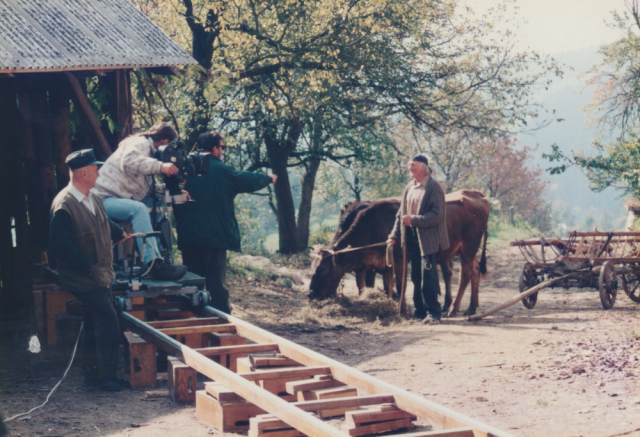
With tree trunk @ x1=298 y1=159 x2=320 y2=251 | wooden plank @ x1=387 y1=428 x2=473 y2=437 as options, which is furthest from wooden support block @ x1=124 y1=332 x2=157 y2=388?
tree trunk @ x1=298 y1=159 x2=320 y2=251

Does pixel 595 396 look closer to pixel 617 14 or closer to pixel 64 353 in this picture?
pixel 64 353

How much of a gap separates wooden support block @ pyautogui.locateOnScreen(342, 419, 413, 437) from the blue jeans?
316 cm

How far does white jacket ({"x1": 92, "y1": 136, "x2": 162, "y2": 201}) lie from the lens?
6430mm

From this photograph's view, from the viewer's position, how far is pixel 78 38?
25.0 ft

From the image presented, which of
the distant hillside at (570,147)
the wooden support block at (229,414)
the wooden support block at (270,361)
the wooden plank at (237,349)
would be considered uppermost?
the distant hillside at (570,147)

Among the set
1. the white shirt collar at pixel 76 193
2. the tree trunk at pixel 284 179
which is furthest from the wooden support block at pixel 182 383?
the tree trunk at pixel 284 179

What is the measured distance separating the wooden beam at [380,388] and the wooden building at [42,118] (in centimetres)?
372

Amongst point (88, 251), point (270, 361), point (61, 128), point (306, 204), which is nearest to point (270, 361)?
point (270, 361)

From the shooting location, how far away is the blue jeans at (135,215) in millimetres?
6375

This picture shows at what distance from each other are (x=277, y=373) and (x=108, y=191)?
119 inches

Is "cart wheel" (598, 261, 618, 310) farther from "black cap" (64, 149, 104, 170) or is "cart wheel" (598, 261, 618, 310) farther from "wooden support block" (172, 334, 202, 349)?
"black cap" (64, 149, 104, 170)

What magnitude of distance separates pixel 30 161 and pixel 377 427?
630 cm

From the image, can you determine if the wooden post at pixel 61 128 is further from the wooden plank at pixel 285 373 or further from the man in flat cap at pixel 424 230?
the wooden plank at pixel 285 373

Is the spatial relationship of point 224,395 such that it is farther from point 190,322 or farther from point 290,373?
point 190,322
